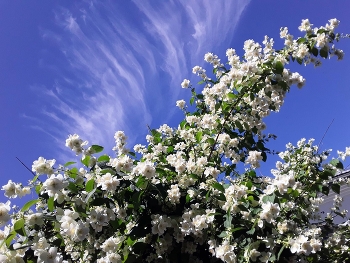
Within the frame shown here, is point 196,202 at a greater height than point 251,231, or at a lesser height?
greater

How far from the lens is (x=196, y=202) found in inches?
89.8

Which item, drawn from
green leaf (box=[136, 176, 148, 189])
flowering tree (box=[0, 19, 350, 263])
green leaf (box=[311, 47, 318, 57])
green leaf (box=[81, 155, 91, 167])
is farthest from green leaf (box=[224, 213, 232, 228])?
green leaf (box=[311, 47, 318, 57])

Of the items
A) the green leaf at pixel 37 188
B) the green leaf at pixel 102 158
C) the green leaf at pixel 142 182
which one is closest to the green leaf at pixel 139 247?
the green leaf at pixel 142 182

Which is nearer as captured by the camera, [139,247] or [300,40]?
[139,247]

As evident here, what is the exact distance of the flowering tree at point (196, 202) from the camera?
73.4 inches

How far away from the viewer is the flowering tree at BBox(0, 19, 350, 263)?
1.87 m

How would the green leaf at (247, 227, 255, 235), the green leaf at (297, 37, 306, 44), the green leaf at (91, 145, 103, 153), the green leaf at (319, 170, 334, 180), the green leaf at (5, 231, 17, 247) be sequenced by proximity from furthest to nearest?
the green leaf at (297, 37, 306, 44) < the green leaf at (319, 170, 334, 180) < the green leaf at (91, 145, 103, 153) < the green leaf at (247, 227, 255, 235) < the green leaf at (5, 231, 17, 247)

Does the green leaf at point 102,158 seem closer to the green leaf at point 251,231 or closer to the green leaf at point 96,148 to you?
the green leaf at point 96,148

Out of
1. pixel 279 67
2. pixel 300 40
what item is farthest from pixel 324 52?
pixel 279 67

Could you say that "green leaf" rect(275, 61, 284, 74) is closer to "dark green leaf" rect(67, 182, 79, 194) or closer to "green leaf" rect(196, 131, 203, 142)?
"green leaf" rect(196, 131, 203, 142)

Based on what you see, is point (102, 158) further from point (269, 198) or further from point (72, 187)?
point (269, 198)

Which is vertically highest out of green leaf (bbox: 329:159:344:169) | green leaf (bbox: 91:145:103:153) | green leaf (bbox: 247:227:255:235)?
green leaf (bbox: 329:159:344:169)

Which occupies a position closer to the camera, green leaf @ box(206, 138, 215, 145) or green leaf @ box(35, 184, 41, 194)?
green leaf @ box(35, 184, 41, 194)

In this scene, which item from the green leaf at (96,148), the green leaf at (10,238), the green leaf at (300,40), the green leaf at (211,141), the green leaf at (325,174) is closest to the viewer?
the green leaf at (10,238)
